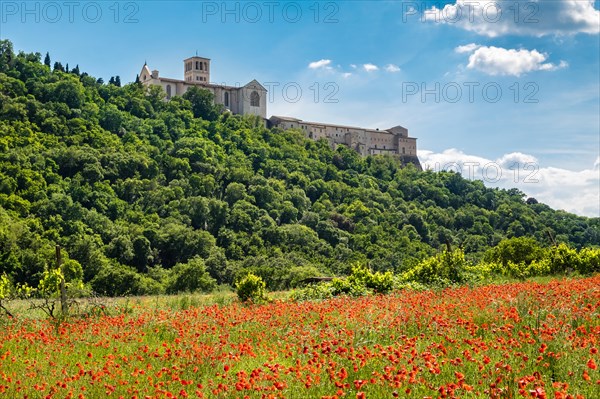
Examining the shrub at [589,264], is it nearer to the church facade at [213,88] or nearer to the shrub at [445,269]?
the shrub at [445,269]

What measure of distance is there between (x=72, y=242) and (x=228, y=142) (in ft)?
176

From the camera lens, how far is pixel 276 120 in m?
124

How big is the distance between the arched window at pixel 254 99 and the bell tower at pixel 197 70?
12.3 metres

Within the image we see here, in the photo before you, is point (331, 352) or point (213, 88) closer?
point (331, 352)

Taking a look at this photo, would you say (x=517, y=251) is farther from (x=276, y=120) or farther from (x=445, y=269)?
(x=276, y=120)

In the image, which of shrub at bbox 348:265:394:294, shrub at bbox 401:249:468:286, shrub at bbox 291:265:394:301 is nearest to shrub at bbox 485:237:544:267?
shrub at bbox 401:249:468:286

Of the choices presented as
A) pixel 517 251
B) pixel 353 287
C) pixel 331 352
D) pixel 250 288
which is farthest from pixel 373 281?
pixel 517 251

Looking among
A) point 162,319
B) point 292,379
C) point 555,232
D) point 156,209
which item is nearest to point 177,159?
point 156,209

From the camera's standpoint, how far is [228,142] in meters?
102

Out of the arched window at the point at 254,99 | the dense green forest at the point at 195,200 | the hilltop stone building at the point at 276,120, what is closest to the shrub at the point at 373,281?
the dense green forest at the point at 195,200

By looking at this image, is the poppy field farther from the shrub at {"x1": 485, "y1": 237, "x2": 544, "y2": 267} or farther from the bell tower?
the bell tower

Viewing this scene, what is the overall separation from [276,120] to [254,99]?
23.6 ft

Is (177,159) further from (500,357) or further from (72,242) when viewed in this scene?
(500,357)

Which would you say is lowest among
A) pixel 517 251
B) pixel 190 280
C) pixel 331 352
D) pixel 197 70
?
pixel 190 280
